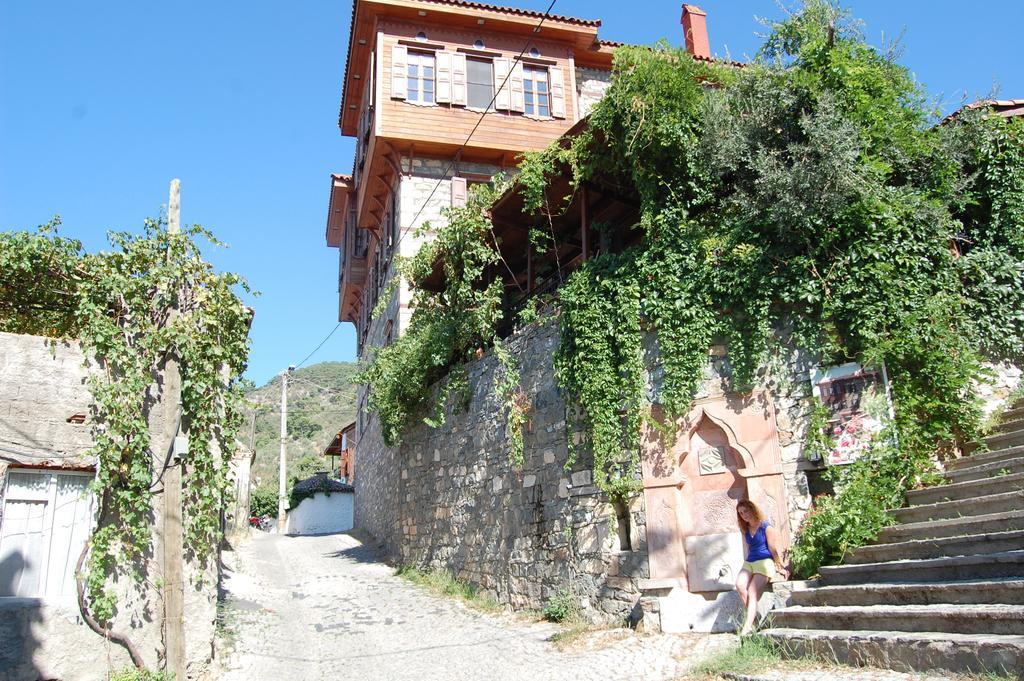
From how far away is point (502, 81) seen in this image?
1669 centimetres

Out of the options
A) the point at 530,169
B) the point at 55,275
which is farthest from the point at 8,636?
the point at 530,169

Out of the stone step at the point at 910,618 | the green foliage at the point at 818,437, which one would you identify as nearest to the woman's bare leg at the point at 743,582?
the stone step at the point at 910,618

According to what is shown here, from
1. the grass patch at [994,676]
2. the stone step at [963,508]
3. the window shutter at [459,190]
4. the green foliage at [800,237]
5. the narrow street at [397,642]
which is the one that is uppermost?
the window shutter at [459,190]

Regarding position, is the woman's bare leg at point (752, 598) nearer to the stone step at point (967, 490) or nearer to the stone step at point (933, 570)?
the stone step at point (933, 570)

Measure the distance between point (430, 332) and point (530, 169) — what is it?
373cm

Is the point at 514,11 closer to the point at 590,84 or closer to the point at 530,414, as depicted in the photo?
the point at 590,84

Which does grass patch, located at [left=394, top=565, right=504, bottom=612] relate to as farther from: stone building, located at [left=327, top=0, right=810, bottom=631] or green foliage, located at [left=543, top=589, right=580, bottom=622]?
green foliage, located at [left=543, top=589, right=580, bottom=622]

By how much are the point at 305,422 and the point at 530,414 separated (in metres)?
52.3

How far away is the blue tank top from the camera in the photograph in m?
6.57

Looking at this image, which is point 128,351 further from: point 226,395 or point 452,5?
point 452,5

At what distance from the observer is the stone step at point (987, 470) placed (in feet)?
20.7

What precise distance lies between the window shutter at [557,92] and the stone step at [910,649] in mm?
13349

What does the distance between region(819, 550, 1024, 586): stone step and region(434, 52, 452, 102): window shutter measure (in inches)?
512

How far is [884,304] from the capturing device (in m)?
7.00
